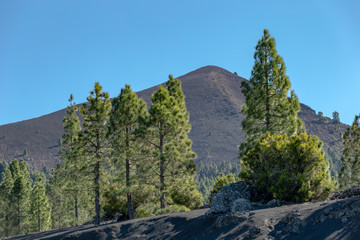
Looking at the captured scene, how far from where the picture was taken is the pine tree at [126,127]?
92.7 feet

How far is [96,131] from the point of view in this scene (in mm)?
29344

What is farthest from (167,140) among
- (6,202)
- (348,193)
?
(6,202)

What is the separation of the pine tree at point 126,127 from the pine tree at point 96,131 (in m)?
0.98

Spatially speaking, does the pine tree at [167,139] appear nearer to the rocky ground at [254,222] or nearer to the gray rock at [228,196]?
the rocky ground at [254,222]

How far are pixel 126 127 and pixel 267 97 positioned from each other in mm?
11665

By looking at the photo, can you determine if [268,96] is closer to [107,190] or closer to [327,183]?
[327,183]

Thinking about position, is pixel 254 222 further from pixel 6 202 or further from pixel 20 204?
pixel 6 202

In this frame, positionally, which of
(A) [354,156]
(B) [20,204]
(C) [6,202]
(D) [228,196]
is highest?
(A) [354,156]

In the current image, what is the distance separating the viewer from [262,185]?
17312mm

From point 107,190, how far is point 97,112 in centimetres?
664

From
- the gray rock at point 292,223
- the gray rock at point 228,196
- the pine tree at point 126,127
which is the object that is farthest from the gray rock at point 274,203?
the pine tree at point 126,127

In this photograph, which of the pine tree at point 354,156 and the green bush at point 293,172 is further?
the pine tree at point 354,156

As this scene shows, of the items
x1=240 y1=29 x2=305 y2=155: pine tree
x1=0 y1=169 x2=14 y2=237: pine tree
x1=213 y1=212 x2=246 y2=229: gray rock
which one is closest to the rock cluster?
x1=213 y1=212 x2=246 y2=229: gray rock

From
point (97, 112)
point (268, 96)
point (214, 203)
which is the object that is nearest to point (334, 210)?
point (214, 203)
